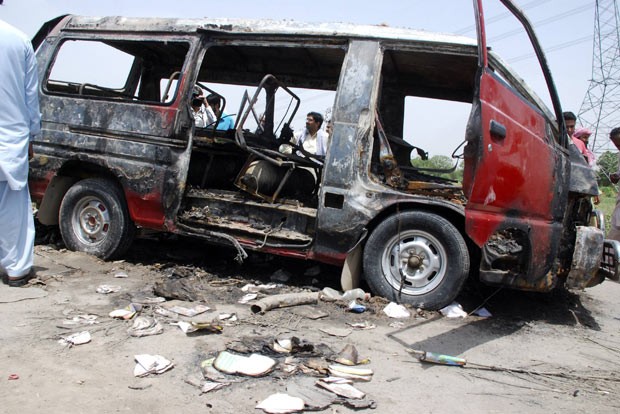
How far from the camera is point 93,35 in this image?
523cm

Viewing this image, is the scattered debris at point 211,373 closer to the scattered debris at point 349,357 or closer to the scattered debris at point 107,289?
the scattered debris at point 349,357

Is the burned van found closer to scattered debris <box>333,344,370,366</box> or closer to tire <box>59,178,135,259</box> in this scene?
tire <box>59,178,135,259</box>

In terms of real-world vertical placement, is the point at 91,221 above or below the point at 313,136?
below

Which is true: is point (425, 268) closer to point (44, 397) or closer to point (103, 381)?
point (103, 381)

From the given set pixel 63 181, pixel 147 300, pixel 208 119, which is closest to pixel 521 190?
pixel 147 300

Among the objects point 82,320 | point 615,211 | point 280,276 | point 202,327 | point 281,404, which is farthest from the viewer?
point 615,211

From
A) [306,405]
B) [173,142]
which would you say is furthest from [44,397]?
[173,142]

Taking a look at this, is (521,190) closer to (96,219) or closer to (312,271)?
(312,271)

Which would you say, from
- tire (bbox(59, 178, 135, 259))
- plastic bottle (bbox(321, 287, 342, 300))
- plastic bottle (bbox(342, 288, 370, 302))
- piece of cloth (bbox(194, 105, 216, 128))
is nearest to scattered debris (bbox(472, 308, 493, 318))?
plastic bottle (bbox(342, 288, 370, 302))

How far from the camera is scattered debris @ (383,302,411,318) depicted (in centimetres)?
395

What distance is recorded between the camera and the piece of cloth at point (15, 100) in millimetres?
4055

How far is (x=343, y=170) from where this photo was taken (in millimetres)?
4219

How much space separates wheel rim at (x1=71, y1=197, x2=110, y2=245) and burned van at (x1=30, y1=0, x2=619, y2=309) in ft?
0.05

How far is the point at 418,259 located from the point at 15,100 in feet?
11.3
